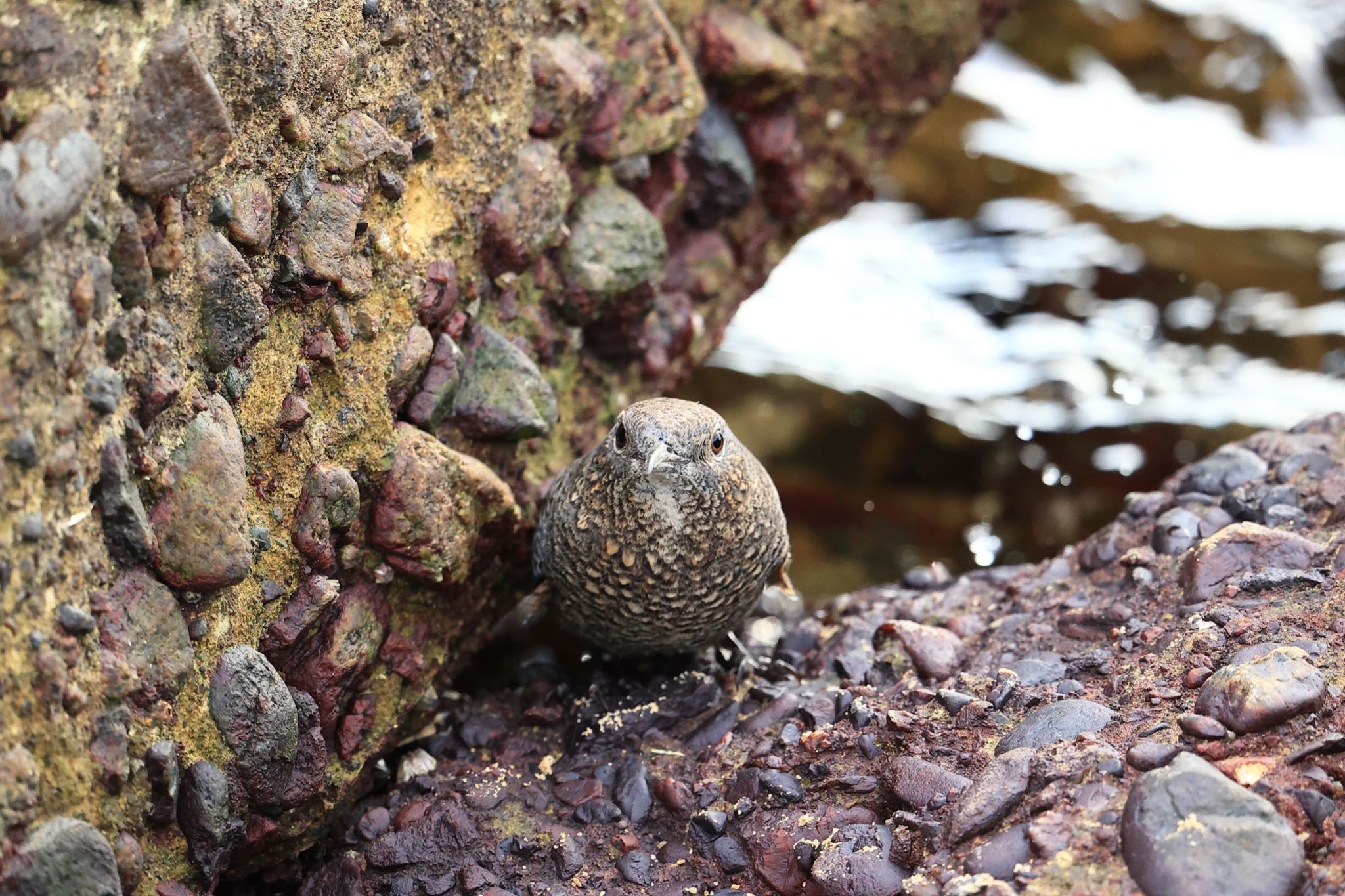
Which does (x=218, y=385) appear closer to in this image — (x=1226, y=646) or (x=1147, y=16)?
(x=1226, y=646)

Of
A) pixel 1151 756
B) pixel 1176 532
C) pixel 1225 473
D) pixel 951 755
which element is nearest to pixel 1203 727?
pixel 1151 756

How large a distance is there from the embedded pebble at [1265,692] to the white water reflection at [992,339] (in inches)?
120

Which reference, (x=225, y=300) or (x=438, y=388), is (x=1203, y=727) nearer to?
(x=438, y=388)

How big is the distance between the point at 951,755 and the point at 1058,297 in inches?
158

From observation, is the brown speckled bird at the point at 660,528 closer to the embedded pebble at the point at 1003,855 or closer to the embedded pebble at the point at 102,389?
the embedded pebble at the point at 1003,855

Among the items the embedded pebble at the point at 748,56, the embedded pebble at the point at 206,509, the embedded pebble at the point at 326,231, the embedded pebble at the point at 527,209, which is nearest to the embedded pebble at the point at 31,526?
the embedded pebble at the point at 206,509

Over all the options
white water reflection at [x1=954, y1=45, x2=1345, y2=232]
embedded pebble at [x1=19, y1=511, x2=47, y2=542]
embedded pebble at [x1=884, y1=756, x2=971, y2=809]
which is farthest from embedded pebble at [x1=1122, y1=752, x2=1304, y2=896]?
white water reflection at [x1=954, y1=45, x2=1345, y2=232]

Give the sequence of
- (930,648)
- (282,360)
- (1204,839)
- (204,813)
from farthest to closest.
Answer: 1. (930,648)
2. (282,360)
3. (204,813)
4. (1204,839)

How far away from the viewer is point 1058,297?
6445 mm

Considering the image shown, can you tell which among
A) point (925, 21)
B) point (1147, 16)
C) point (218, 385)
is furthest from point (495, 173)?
point (1147, 16)

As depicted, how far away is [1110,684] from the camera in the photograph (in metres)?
3.11

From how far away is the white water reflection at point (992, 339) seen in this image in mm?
5812

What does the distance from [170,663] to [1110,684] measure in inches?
91.2

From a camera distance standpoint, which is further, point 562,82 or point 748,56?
point 748,56
